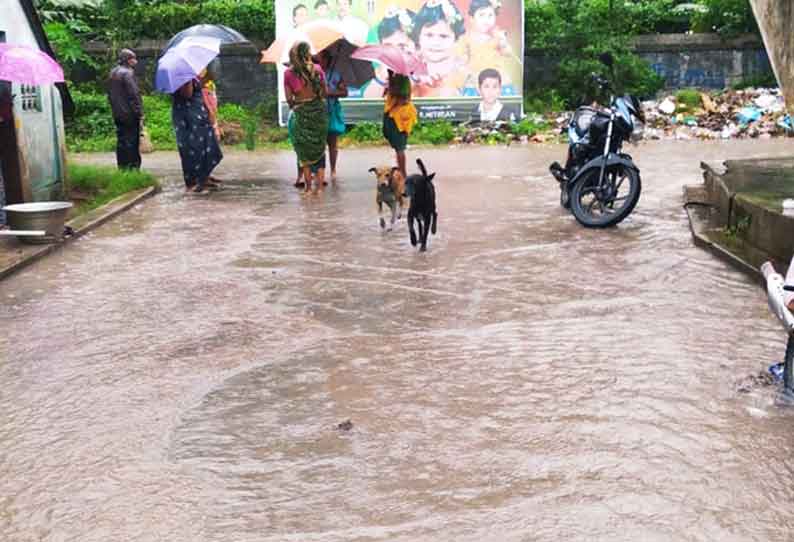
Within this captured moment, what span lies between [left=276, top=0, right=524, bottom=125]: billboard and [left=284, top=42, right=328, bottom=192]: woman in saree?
994 centimetres

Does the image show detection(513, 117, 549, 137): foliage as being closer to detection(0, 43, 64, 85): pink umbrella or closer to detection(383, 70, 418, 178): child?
detection(383, 70, 418, 178): child

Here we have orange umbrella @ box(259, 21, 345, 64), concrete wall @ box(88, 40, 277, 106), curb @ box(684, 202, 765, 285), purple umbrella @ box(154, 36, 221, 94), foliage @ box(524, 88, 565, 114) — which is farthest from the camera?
concrete wall @ box(88, 40, 277, 106)

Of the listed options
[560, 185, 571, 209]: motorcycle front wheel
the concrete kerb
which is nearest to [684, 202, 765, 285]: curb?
the concrete kerb

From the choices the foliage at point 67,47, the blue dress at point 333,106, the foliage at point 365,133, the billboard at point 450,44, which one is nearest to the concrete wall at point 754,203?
the blue dress at point 333,106

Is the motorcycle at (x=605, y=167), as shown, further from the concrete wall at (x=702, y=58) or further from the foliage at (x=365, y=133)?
the concrete wall at (x=702, y=58)

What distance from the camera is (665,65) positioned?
23516 mm

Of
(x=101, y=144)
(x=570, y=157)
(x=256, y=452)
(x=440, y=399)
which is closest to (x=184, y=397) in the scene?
(x=256, y=452)

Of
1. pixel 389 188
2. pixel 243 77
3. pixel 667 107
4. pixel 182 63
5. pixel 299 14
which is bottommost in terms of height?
pixel 389 188

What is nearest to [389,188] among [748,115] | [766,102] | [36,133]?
[36,133]

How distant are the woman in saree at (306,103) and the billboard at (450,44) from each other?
9.94 m

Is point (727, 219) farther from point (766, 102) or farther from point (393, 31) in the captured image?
point (393, 31)

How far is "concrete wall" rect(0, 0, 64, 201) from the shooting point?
10219 mm

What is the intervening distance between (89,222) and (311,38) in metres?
3.67

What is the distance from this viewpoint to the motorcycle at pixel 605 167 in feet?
30.9
